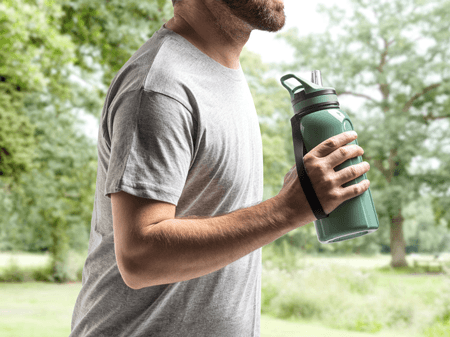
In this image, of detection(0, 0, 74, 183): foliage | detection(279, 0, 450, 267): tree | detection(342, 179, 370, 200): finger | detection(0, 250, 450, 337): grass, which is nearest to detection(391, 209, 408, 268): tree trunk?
detection(279, 0, 450, 267): tree

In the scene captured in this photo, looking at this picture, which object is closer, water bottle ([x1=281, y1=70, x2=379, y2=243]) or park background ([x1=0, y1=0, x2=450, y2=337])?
water bottle ([x1=281, y1=70, x2=379, y2=243])

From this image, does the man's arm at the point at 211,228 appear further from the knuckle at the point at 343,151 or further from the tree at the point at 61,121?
the tree at the point at 61,121

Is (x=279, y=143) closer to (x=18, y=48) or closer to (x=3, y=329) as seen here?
(x=18, y=48)

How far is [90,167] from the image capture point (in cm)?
778

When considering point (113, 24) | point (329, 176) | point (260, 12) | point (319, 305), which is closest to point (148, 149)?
point (329, 176)

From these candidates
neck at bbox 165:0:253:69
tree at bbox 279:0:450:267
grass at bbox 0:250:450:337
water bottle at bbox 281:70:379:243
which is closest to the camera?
water bottle at bbox 281:70:379:243

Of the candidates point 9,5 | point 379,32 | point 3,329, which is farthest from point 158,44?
point 379,32

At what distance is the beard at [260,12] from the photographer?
784 mm

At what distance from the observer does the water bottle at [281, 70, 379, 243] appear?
69cm

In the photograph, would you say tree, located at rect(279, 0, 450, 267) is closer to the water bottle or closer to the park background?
the park background

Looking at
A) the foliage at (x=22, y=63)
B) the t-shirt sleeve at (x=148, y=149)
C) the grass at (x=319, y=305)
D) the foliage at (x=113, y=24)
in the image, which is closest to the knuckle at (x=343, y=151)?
the t-shirt sleeve at (x=148, y=149)

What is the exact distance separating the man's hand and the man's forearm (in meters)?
0.02

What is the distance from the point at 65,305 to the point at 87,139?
10.8 ft

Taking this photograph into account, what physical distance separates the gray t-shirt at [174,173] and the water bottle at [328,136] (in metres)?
0.12
